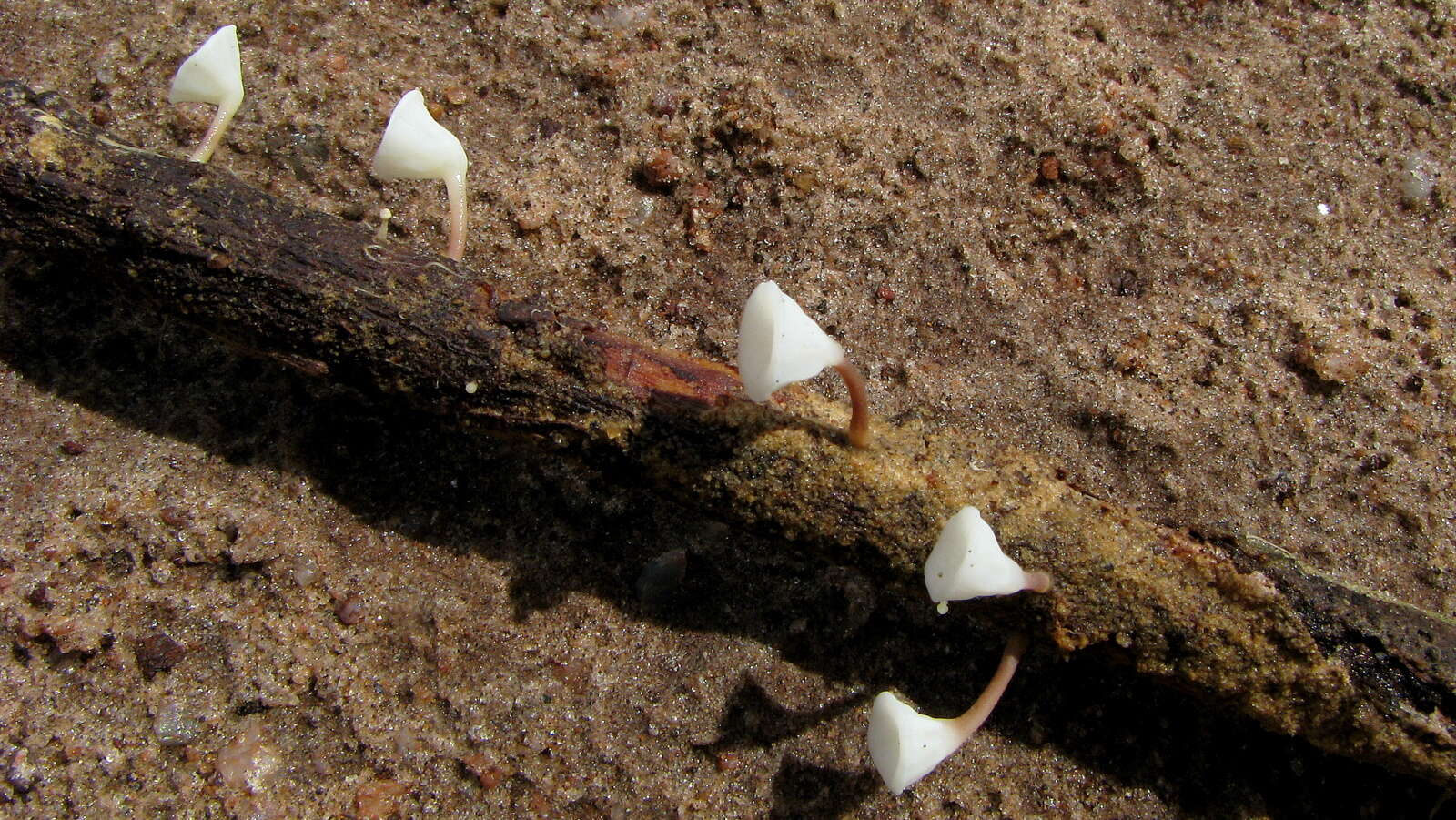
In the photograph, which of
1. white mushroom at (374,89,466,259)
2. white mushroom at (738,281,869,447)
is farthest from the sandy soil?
white mushroom at (738,281,869,447)

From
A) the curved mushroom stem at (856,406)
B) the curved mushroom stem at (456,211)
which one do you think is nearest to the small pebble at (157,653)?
the curved mushroom stem at (456,211)

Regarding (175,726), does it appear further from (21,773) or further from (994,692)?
(994,692)

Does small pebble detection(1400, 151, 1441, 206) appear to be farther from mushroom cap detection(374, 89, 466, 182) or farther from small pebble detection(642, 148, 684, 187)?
mushroom cap detection(374, 89, 466, 182)

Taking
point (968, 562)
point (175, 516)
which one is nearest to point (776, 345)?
point (968, 562)

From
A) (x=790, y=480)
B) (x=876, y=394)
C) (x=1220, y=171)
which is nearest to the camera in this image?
(x=790, y=480)

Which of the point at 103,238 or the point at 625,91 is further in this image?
the point at 625,91

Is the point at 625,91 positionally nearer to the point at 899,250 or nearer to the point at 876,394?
the point at 899,250

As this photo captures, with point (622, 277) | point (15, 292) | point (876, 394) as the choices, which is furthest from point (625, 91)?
point (15, 292)

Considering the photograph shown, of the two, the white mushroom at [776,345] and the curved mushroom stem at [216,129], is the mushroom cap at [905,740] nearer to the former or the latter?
the white mushroom at [776,345]

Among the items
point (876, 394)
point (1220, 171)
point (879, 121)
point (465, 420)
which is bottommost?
point (465, 420)
